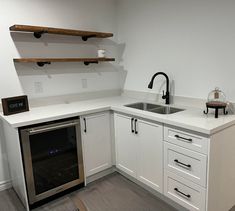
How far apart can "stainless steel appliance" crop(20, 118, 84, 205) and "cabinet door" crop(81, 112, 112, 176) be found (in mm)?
81

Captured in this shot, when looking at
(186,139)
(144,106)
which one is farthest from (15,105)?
(186,139)

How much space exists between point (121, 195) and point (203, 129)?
1.19 metres

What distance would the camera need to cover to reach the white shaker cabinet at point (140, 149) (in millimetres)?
2045

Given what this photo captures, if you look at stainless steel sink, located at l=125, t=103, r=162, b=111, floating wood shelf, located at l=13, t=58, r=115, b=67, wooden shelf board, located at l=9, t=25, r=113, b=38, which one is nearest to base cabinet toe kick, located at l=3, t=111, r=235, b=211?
stainless steel sink, located at l=125, t=103, r=162, b=111

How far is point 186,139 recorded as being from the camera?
175 cm

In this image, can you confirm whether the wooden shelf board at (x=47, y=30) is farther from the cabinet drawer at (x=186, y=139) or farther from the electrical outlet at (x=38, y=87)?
the cabinet drawer at (x=186, y=139)

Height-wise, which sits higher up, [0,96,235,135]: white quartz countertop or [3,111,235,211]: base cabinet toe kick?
[0,96,235,135]: white quartz countertop

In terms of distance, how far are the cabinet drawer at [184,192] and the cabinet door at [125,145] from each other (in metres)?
0.46

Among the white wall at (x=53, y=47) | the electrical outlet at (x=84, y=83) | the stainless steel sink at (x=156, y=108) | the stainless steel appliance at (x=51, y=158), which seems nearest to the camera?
the stainless steel appliance at (x=51, y=158)

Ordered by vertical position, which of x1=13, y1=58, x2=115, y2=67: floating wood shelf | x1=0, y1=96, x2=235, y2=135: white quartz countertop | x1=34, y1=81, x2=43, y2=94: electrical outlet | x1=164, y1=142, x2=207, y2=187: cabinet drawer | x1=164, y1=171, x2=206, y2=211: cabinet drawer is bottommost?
x1=164, y1=171, x2=206, y2=211: cabinet drawer

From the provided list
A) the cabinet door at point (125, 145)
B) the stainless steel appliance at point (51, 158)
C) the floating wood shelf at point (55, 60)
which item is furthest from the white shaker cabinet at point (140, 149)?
the floating wood shelf at point (55, 60)

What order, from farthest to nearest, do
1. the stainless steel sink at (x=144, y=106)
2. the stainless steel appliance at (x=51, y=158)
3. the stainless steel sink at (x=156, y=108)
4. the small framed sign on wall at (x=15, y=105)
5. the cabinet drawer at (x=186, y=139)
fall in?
1. the stainless steel sink at (x=144, y=106)
2. the stainless steel sink at (x=156, y=108)
3. the small framed sign on wall at (x=15, y=105)
4. the stainless steel appliance at (x=51, y=158)
5. the cabinet drawer at (x=186, y=139)

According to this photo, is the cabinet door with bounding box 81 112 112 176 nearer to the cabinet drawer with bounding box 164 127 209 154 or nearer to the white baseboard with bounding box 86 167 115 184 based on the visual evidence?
the white baseboard with bounding box 86 167 115 184

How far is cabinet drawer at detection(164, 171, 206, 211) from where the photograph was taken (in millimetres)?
1731
